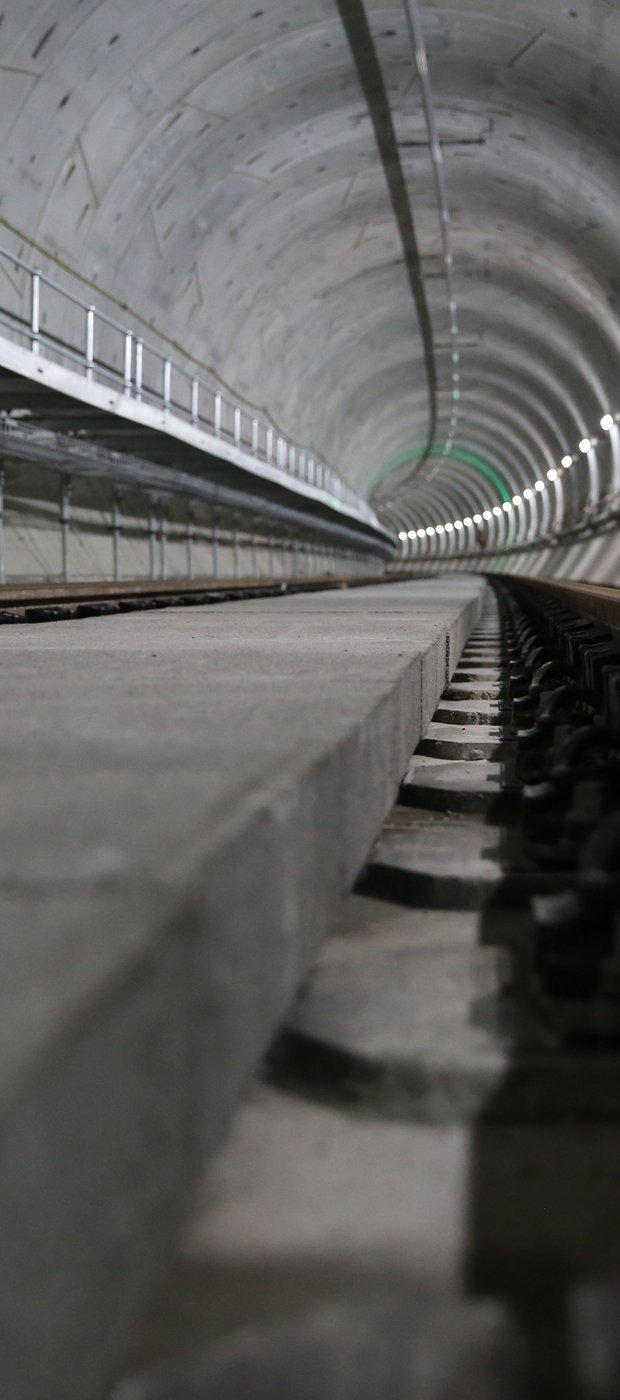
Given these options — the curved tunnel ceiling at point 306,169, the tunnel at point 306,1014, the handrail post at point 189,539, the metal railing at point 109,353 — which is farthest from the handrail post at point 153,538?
the tunnel at point 306,1014

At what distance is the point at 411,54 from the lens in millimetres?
18016

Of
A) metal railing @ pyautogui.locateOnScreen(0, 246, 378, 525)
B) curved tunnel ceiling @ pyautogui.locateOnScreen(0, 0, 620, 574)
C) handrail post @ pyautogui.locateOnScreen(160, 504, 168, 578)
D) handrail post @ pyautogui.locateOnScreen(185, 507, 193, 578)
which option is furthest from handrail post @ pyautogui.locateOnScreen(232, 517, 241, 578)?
handrail post @ pyautogui.locateOnScreen(160, 504, 168, 578)

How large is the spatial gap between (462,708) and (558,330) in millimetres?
27644

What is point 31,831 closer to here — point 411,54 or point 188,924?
point 188,924

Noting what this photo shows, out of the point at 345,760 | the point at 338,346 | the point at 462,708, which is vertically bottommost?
the point at 462,708

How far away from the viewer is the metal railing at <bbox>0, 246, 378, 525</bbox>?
47.9 ft

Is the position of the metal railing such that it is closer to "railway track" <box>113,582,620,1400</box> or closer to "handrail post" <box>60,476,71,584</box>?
"handrail post" <box>60,476,71,584</box>

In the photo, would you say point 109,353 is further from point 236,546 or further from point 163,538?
point 236,546

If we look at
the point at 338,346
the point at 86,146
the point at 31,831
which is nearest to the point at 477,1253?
the point at 31,831

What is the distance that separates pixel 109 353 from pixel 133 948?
20320 mm

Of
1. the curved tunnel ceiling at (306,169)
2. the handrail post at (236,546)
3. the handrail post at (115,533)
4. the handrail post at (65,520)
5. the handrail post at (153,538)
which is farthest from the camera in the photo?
the handrail post at (236,546)

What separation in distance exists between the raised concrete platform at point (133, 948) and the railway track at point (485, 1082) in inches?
3.0

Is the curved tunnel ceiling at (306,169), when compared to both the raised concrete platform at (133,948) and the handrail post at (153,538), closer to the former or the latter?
the handrail post at (153,538)

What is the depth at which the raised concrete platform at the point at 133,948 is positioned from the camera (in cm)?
90
